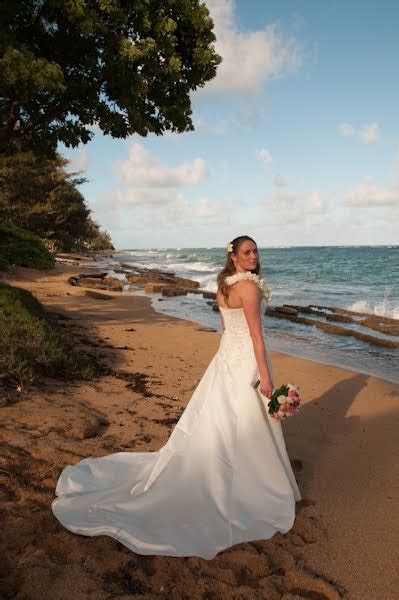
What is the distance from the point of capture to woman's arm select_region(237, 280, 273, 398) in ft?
11.7

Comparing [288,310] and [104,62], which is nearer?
[104,62]

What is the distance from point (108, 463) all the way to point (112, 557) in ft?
4.12

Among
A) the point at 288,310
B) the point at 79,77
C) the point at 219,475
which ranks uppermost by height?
the point at 79,77

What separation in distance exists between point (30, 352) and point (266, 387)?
4629 mm

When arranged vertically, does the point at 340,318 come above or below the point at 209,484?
below

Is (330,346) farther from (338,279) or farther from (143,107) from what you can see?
(338,279)

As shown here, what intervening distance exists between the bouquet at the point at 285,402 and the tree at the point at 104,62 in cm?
588

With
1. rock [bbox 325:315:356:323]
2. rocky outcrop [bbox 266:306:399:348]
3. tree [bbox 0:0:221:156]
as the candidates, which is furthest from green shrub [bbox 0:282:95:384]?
rock [bbox 325:315:356:323]

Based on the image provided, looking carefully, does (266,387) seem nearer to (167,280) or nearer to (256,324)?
(256,324)

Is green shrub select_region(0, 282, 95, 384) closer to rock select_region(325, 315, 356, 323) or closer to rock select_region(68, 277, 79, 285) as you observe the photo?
rock select_region(325, 315, 356, 323)

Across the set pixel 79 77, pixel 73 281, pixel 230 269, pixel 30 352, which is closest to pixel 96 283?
pixel 73 281

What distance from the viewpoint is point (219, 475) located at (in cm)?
346

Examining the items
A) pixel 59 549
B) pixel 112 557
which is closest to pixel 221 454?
pixel 112 557

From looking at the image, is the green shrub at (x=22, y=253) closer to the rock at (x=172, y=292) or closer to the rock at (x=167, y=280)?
the rock at (x=172, y=292)
